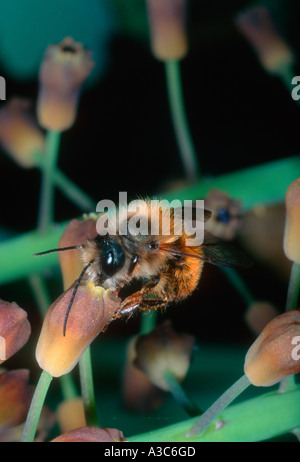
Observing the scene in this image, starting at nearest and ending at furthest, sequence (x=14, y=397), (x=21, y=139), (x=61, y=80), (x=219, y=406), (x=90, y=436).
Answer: (x=90, y=436), (x=219, y=406), (x=14, y=397), (x=61, y=80), (x=21, y=139)

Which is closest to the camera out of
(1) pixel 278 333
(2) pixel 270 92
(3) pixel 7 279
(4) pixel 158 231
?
(1) pixel 278 333

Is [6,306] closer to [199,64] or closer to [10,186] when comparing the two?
[10,186]

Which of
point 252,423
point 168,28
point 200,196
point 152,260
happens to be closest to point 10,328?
point 152,260

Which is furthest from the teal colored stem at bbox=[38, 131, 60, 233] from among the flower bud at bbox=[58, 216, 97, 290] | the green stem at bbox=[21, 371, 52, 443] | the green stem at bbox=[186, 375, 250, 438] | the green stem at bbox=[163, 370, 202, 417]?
the green stem at bbox=[186, 375, 250, 438]

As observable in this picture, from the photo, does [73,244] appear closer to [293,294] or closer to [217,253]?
[217,253]

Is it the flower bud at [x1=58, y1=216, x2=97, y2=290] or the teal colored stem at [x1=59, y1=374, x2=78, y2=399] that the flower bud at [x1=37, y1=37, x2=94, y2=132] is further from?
the teal colored stem at [x1=59, y1=374, x2=78, y2=399]

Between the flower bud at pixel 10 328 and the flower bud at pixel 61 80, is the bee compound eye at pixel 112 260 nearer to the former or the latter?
the flower bud at pixel 10 328

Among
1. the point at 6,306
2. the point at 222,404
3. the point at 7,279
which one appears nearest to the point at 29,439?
the point at 6,306
